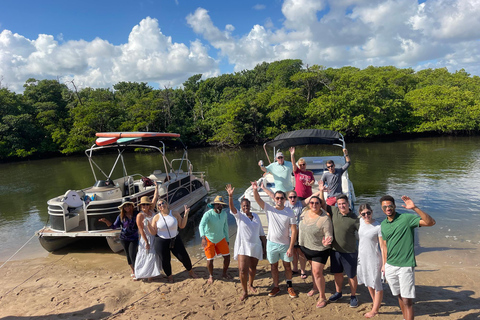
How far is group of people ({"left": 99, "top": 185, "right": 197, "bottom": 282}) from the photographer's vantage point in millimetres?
5387

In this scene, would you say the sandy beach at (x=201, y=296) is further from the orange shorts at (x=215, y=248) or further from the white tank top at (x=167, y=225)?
the white tank top at (x=167, y=225)

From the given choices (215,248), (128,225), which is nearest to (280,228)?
(215,248)

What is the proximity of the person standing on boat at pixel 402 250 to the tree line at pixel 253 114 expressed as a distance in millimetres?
36433

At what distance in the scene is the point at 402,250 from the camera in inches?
147

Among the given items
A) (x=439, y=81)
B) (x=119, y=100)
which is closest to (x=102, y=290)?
(x=119, y=100)

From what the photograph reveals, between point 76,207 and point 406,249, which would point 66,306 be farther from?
point 406,249

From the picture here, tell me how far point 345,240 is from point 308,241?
50 centimetres

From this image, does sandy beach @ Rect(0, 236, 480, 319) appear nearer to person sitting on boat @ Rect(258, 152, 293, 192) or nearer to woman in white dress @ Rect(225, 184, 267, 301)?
woman in white dress @ Rect(225, 184, 267, 301)

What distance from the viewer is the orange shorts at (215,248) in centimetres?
553

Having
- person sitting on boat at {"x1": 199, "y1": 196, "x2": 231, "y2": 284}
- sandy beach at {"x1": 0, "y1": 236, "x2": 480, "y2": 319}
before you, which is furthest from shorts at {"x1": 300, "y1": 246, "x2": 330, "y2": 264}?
person sitting on boat at {"x1": 199, "y1": 196, "x2": 231, "y2": 284}

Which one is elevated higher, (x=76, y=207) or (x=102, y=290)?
(x=76, y=207)

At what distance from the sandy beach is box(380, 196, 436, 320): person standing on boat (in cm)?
78

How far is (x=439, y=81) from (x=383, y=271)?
5990 cm

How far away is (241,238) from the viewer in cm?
481
